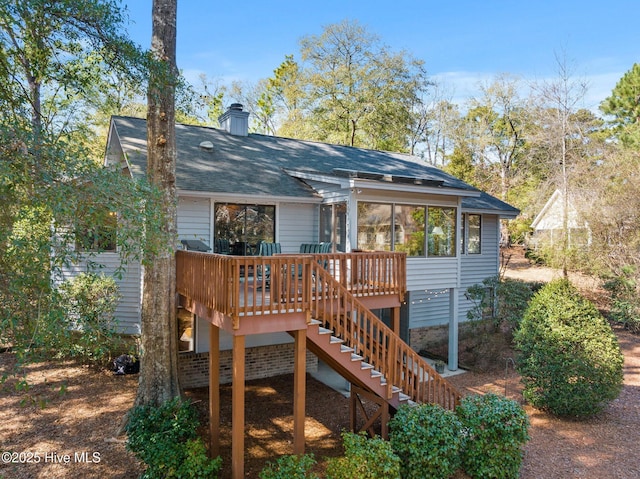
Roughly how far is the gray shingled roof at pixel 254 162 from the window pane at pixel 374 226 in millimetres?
1531

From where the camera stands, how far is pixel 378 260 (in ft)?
26.2

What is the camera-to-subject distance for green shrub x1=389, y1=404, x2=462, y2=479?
5.89 metres

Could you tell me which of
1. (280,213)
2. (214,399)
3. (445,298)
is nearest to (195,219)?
(280,213)

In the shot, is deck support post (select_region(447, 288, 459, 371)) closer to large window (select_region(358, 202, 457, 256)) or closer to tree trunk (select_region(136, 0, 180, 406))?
large window (select_region(358, 202, 457, 256))

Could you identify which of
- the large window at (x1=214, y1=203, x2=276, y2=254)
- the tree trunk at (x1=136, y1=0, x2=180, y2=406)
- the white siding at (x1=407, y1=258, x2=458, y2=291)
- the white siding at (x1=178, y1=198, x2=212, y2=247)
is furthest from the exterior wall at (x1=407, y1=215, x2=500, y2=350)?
the tree trunk at (x1=136, y1=0, x2=180, y2=406)

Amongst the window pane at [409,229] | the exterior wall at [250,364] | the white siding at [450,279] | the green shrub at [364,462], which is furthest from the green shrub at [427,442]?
the exterior wall at [250,364]

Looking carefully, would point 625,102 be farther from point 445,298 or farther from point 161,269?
point 161,269

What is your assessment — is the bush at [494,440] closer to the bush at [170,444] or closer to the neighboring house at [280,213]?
the bush at [170,444]

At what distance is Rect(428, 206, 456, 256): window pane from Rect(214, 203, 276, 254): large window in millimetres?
4152

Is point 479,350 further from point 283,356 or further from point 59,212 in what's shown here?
point 59,212

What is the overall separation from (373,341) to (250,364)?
15.2 feet

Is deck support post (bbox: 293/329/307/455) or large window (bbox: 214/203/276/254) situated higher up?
large window (bbox: 214/203/276/254)

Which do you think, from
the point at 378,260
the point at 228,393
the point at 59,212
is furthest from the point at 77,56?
the point at 228,393

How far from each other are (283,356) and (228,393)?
6.17ft
